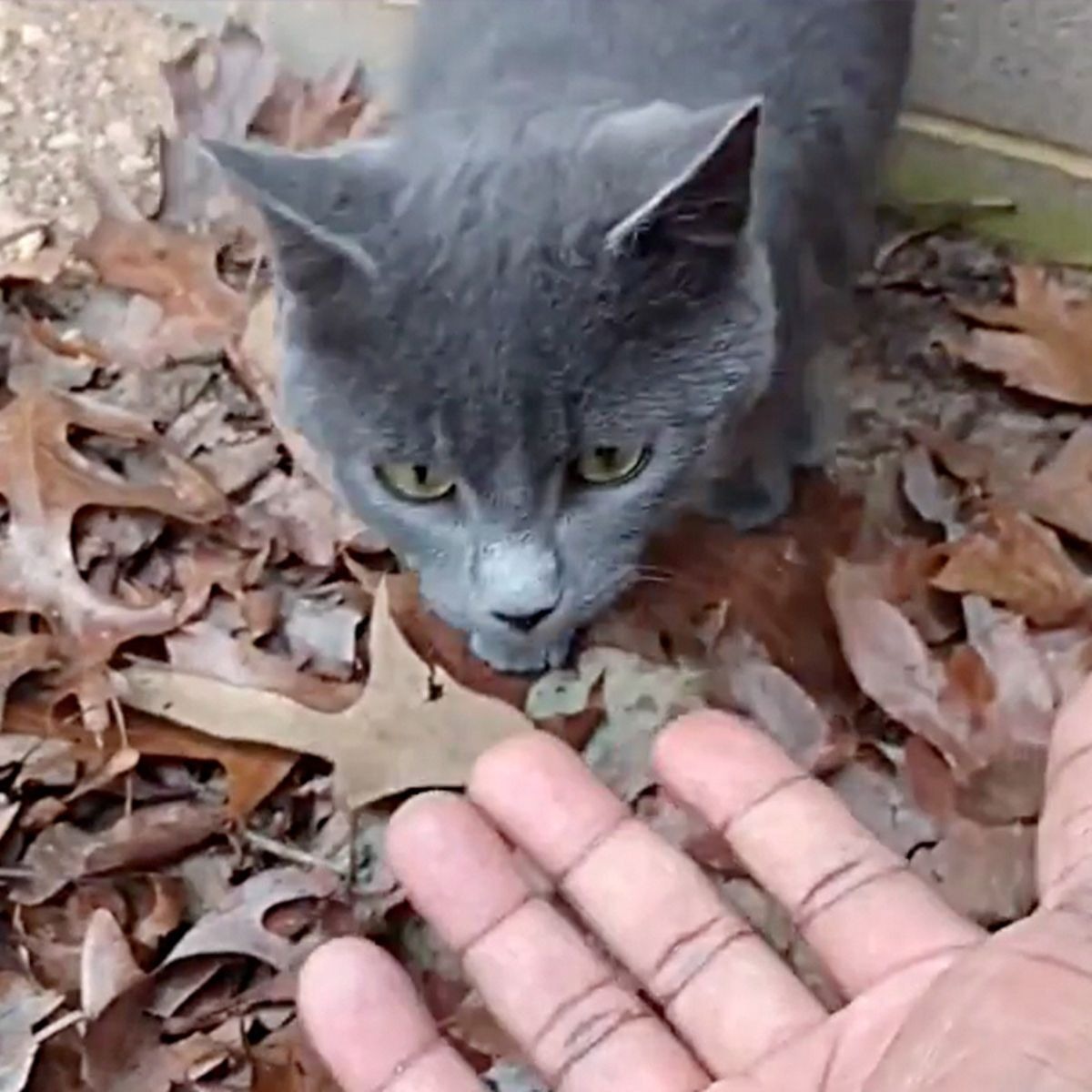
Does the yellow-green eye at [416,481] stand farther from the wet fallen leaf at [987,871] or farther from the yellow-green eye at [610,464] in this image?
the wet fallen leaf at [987,871]

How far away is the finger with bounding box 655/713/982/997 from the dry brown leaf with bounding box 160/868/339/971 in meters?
0.35

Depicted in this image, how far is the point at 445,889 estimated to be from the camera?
1.56m

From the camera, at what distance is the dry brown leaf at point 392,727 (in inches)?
69.4

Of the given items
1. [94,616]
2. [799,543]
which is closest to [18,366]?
[94,616]

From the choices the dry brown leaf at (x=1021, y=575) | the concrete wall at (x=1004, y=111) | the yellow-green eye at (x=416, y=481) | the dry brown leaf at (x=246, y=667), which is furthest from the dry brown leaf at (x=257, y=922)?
the concrete wall at (x=1004, y=111)

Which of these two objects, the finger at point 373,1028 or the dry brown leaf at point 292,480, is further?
the dry brown leaf at point 292,480

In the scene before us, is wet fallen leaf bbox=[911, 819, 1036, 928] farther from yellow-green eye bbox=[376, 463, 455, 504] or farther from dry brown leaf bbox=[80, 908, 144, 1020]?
dry brown leaf bbox=[80, 908, 144, 1020]

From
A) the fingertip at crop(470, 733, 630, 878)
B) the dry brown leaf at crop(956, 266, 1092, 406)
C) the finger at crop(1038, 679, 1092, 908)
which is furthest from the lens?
the dry brown leaf at crop(956, 266, 1092, 406)

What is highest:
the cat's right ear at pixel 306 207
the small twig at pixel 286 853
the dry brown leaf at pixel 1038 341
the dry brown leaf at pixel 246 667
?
the cat's right ear at pixel 306 207

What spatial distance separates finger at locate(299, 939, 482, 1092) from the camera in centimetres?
148

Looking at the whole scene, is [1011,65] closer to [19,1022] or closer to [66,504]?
[66,504]

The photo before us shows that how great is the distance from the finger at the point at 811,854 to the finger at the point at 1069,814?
6.2 inches

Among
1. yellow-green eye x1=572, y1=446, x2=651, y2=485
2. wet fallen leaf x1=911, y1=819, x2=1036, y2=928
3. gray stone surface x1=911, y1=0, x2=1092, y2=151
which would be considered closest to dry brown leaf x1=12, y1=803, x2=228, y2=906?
yellow-green eye x1=572, y1=446, x2=651, y2=485

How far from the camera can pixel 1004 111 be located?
6.95 feet
